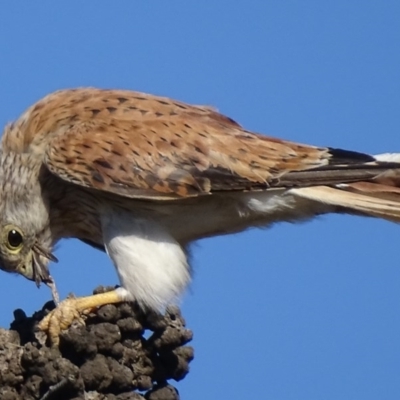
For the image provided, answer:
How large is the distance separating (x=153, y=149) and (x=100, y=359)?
5.80 feet

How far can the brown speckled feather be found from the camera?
7.66 m

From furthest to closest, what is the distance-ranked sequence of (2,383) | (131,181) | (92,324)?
(131,181) → (92,324) → (2,383)

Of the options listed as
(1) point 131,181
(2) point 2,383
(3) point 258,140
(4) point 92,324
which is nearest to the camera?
(2) point 2,383

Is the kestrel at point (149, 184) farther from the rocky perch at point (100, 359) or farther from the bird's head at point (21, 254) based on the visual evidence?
the rocky perch at point (100, 359)

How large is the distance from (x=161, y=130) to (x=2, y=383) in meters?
2.18

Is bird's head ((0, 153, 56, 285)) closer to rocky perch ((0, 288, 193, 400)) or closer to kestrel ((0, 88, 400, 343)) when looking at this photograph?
kestrel ((0, 88, 400, 343))

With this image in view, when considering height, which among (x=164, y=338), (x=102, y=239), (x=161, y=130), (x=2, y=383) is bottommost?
(x=2, y=383)

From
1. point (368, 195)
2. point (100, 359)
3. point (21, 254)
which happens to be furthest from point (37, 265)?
point (368, 195)

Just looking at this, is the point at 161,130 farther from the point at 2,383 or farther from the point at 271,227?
the point at 2,383

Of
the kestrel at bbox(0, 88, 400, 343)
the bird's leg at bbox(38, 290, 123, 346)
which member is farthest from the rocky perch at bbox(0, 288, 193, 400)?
the kestrel at bbox(0, 88, 400, 343)

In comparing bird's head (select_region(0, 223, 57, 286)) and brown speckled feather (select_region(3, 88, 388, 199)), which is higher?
brown speckled feather (select_region(3, 88, 388, 199))

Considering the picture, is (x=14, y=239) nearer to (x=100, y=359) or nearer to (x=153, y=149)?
(x=153, y=149)

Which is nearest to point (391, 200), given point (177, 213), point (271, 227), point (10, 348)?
point (271, 227)

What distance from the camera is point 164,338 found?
6.65 m
